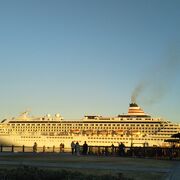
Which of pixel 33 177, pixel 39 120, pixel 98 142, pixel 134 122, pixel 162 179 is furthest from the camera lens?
pixel 39 120

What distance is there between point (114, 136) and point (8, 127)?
106ft

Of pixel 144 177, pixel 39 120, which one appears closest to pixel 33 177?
pixel 144 177

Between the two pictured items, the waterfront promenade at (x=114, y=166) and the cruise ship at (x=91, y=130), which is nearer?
the waterfront promenade at (x=114, y=166)

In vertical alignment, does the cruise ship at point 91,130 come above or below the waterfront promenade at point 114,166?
above

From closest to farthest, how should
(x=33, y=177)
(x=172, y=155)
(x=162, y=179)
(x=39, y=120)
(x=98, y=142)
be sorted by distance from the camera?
(x=33, y=177) → (x=162, y=179) → (x=172, y=155) → (x=98, y=142) → (x=39, y=120)

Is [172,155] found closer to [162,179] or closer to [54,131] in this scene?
[162,179]

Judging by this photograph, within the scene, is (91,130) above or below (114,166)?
above

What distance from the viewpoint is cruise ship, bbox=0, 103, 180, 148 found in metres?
99.2

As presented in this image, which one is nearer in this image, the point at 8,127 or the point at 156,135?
the point at 156,135

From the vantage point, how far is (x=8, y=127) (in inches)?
4473

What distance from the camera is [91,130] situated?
104312 millimetres

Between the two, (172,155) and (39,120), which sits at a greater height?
(39,120)

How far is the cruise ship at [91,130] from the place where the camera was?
99.2 m

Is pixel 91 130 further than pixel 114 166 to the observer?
Yes
